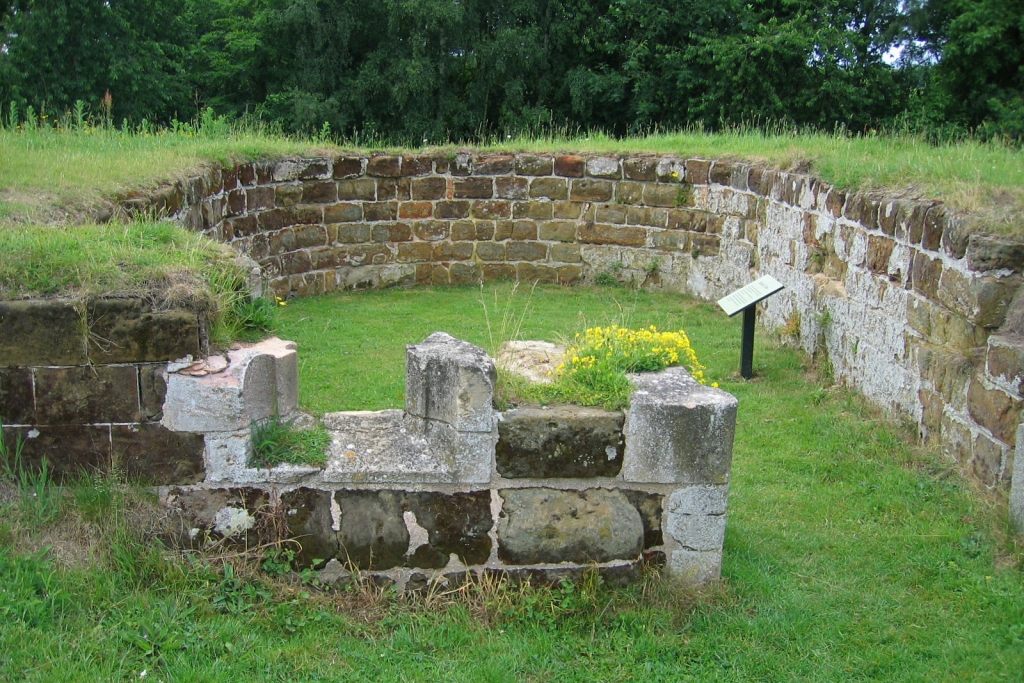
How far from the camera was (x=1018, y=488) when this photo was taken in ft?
14.2

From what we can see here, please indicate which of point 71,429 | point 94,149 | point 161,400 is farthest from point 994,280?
point 94,149

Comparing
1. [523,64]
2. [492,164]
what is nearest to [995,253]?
[492,164]

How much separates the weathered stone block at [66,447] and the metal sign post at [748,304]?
16.3ft

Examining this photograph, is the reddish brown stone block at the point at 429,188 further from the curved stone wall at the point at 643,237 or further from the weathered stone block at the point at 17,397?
the weathered stone block at the point at 17,397

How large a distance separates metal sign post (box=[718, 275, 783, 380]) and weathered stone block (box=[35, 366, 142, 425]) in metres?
4.92

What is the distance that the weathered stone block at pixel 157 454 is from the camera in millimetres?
3459

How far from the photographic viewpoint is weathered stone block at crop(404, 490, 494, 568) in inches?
141

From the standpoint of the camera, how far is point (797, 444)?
5879 mm

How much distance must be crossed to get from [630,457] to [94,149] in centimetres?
677

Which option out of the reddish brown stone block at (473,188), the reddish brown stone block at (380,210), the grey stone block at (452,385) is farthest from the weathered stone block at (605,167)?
the grey stone block at (452,385)

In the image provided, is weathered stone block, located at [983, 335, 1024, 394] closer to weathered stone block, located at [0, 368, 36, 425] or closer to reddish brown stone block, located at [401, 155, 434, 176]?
weathered stone block, located at [0, 368, 36, 425]

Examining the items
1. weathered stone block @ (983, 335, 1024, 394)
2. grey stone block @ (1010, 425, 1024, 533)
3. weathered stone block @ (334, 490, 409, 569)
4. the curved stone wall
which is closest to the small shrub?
weathered stone block @ (334, 490, 409, 569)

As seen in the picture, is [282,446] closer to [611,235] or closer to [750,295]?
[750,295]

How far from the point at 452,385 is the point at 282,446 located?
26.5 inches
